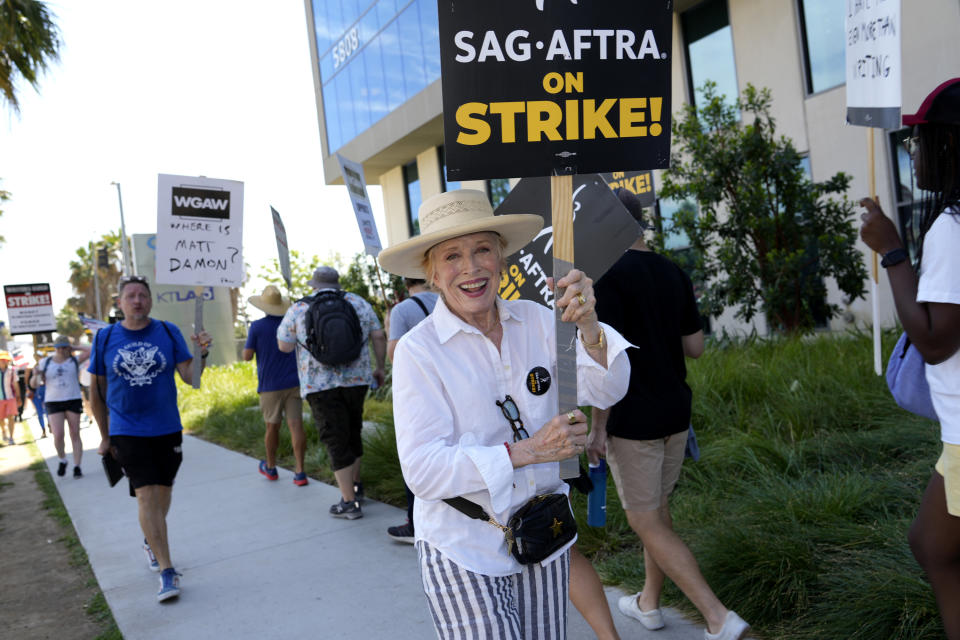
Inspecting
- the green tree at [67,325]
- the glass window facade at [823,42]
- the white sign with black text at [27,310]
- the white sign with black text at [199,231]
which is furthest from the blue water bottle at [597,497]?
the green tree at [67,325]

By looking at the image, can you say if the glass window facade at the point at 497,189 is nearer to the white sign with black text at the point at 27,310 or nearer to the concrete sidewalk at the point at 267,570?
the white sign with black text at the point at 27,310

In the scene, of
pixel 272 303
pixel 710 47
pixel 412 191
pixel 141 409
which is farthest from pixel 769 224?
pixel 412 191

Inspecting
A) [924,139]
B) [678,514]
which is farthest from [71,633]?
[924,139]

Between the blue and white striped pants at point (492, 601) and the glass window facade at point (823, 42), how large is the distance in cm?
1035

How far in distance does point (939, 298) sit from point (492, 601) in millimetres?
1503

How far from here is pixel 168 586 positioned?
496cm

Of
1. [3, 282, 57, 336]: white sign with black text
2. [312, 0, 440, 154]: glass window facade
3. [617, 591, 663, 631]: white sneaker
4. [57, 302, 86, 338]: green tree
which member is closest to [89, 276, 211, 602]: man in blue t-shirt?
[617, 591, 663, 631]: white sneaker

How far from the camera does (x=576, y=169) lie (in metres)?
2.40

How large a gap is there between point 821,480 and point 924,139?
7.65 ft

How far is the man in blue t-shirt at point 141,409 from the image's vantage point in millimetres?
4969

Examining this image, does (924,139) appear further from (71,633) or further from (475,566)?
(71,633)

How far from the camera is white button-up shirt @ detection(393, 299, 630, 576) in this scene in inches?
82.2

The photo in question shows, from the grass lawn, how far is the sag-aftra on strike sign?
6.71ft

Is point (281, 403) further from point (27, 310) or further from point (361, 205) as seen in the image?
point (27, 310)
